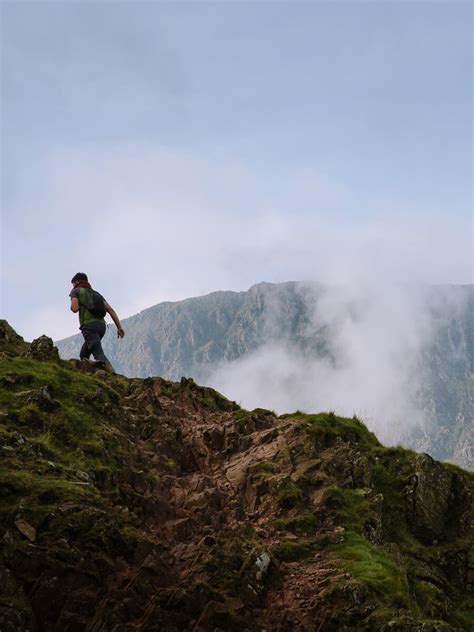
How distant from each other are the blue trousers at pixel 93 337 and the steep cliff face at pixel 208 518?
2476 mm

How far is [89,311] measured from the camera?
22797 mm

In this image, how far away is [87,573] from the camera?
1004 cm

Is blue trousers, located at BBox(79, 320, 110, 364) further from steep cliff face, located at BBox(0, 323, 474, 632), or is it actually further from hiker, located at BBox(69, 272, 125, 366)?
steep cliff face, located at BBox(0, 323, 474, 632)

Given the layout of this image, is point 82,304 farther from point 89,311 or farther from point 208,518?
point 208,518

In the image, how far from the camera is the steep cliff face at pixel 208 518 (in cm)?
1002

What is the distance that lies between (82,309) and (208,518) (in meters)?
12.4

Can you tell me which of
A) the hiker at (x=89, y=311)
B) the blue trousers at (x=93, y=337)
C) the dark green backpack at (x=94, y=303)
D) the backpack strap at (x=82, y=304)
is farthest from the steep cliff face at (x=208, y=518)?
the dark green backpack at (x=94, y=303)

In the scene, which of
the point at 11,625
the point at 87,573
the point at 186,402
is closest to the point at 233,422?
the point at 186,402

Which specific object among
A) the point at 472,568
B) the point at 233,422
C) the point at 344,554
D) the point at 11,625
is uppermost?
the point at 233,422

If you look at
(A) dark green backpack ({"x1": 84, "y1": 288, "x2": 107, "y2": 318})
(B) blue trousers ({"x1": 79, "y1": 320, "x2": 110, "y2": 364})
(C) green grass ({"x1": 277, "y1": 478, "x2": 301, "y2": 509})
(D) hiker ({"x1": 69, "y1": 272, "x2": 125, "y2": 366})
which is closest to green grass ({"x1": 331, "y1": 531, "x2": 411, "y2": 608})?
(C) green grass ({"x1": 277, "y1": 478, "x2": 301, "y2": 509})

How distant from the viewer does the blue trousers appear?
74.3 ft

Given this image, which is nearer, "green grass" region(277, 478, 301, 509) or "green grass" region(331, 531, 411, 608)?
"green grass" region(331, 531, 411, 608)

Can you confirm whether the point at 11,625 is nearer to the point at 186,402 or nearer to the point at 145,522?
the point at 145,522

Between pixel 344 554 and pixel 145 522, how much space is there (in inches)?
187
